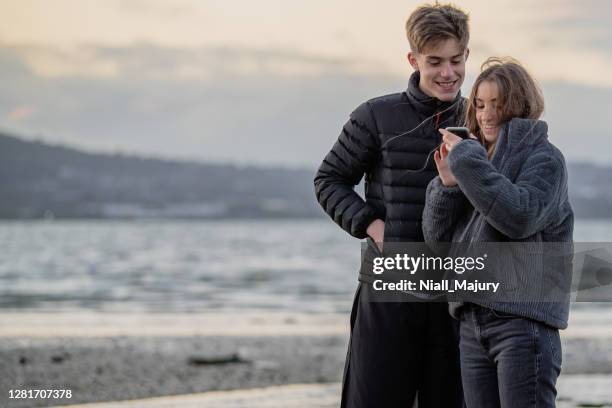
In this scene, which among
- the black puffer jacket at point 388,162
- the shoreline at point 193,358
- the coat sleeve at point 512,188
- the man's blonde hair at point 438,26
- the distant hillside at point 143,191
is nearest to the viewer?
the coat sleeve at point 512,188

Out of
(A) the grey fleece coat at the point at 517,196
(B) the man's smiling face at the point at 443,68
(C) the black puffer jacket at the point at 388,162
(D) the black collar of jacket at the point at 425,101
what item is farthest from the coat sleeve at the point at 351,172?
(A) the grey fleece coat at the point at 517,196

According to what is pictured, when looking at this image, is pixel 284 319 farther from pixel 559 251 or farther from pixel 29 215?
pixel 29 215

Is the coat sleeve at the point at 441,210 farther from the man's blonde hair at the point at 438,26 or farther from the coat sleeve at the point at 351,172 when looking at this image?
the man's blonde hair at the point at 438,26

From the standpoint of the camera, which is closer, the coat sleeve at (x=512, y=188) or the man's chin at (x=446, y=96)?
the coat sleeve at (x=512, y=188)

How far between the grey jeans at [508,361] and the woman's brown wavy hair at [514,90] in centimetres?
68

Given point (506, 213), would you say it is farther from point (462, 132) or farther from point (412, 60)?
point (412, 60)

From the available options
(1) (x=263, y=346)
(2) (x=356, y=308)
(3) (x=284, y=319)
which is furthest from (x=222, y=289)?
(2) (x=356, y=308)

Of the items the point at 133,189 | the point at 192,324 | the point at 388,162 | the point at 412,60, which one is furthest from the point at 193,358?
the point at 133,189

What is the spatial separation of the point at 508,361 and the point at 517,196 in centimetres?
54

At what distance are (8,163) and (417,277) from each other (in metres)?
133

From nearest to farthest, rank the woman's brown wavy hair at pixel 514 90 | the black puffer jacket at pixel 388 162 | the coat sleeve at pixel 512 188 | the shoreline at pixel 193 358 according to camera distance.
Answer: the coat sleeve at pixel 512 188 < the woman's brown wavy hair at pixel 514 90 < the black puffer jacket at pixel 388 162 < the shoreline at pixel 193 358

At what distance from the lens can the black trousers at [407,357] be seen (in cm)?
388

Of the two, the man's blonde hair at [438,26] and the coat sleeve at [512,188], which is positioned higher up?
the man's blonde hair at [438,26]

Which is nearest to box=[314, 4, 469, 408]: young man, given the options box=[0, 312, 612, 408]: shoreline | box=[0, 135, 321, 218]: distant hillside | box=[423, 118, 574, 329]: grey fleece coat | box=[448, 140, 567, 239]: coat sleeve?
box=[423, 118, 574, 329]: grey fleece coat
